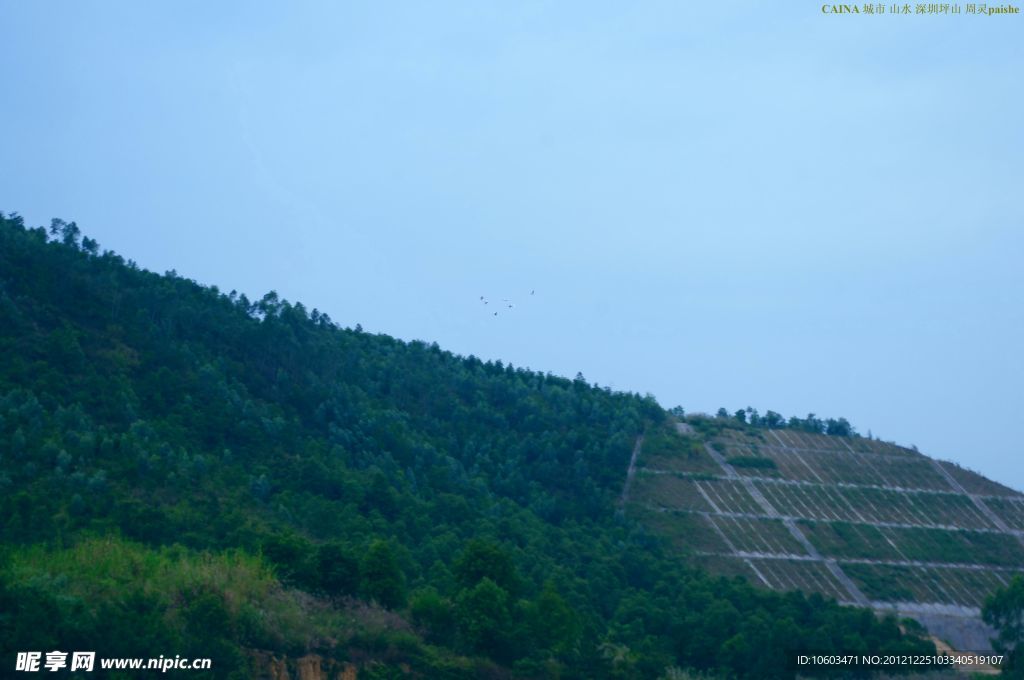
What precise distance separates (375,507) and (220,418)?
7942mm

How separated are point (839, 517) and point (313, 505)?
3272 centimetres

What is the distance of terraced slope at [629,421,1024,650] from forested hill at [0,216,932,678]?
3409 millimetres

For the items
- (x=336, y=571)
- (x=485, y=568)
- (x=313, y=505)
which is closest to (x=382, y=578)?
(x=336, y=571)

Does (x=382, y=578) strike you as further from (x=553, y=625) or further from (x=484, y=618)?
(x=553, y=625)

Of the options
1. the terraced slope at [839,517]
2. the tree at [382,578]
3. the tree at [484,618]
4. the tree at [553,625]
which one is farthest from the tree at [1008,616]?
the tree at [382,578]

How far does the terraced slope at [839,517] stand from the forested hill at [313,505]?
3409 millimetres

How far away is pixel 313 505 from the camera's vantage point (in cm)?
4288

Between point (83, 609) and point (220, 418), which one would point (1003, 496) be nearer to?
point (220, 418)

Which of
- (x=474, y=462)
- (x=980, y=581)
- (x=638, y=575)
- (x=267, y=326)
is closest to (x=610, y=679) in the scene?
(x=638, y=575)

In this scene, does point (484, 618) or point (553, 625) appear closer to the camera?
point (484, 618)

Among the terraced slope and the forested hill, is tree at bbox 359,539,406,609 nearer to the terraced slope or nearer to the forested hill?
the forested hill

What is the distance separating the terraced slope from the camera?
56.0 metres


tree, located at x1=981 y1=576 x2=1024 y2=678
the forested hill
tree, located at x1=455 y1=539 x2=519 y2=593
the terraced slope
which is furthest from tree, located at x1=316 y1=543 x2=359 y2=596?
the terraced slope

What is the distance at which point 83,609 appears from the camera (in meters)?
24.5
